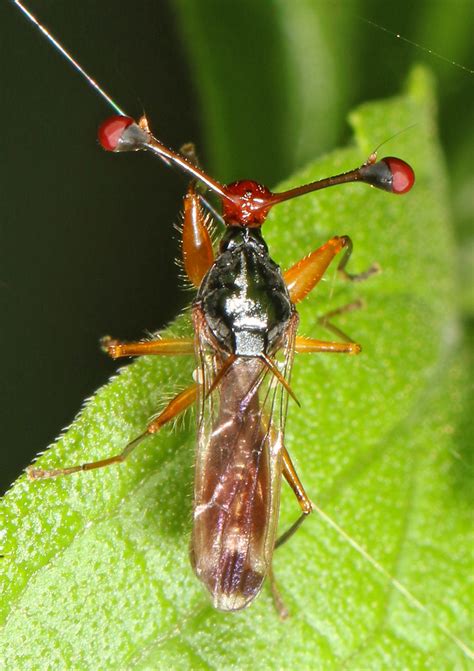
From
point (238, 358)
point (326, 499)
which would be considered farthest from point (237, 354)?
point (326, 499)

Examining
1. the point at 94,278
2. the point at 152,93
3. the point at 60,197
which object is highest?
the point at 152,93

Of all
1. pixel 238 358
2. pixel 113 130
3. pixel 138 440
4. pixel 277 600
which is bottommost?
pixel 277 600

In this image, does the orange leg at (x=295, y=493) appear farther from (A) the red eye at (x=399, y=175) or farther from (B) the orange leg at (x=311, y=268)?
(A) the red eye at (x=399, y=175)

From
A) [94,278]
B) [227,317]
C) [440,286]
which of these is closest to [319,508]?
[227,317]

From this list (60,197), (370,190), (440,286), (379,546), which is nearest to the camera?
(379,546)

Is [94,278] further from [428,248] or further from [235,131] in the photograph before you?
[428,248]

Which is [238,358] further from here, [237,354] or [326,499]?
[326,499]
